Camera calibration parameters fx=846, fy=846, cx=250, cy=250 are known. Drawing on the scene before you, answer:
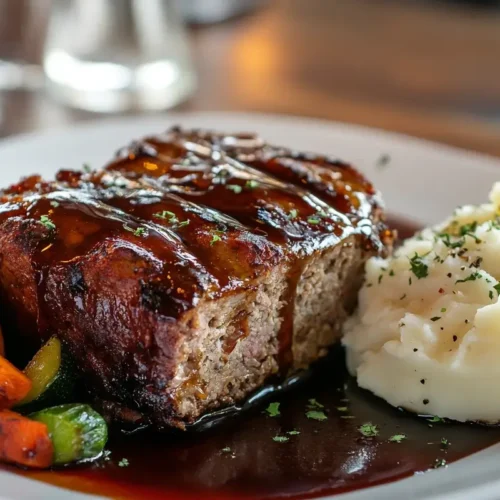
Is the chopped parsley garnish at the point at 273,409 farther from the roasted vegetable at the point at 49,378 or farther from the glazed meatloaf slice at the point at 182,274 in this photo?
the roasted vegetable at the point at 49,378

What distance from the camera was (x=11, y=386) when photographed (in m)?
4.02

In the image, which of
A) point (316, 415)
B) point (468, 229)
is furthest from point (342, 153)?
point (316, 415)

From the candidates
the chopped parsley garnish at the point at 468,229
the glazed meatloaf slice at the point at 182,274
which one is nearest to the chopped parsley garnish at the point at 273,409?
the glazed meatloaf slice at the point at 182,274

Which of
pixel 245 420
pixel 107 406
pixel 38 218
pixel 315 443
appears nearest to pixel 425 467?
pixel 315 443

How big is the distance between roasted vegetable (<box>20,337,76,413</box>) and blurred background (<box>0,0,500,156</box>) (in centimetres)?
434

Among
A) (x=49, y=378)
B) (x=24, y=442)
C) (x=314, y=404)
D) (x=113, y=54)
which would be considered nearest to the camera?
(x=24, y=442)

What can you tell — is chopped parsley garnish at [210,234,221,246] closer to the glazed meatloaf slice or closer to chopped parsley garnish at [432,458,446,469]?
the glazed meatloaf slice

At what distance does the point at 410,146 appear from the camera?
703 cm

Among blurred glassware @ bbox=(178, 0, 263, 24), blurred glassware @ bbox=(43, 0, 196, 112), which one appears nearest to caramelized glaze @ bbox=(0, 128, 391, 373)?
blurred glassware @ bbox=(43, 0, 196, 112)

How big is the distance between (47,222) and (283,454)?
1.66 metres

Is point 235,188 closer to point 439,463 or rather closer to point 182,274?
point 182,274

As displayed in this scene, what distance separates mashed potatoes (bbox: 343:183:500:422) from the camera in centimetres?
421

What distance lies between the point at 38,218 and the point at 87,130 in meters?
2.85

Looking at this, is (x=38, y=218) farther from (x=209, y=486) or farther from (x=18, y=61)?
(x=18, y=61)
